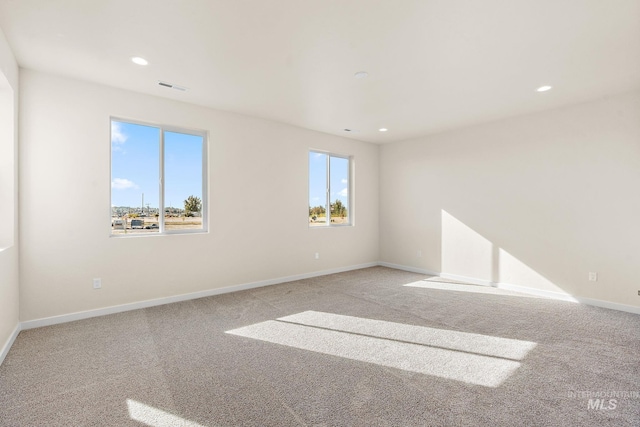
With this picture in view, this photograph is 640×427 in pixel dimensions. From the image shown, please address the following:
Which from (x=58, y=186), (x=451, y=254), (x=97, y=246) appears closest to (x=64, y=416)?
(x=97, y=246)

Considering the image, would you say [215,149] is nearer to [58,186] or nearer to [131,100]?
[131,100]

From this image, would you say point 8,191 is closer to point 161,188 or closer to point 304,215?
point 161,188

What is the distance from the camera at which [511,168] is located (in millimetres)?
4707

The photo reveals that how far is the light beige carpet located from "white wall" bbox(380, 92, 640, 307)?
66cm

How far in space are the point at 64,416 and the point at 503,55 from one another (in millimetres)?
4308

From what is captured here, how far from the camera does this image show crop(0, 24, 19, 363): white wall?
2.64 metres

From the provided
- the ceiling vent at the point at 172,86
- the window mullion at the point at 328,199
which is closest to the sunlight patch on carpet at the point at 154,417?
the ceiling vent at the point at 172,86

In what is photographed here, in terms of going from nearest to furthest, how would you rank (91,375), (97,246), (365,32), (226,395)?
(226,395)
(91,375)
(365,32)
(97,246)

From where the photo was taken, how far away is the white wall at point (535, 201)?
12.4 ft

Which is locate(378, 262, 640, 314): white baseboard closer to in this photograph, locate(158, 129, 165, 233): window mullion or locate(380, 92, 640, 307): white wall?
locate(380, 92, 640, 307): white wall

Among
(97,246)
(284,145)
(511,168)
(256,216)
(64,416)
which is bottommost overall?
(64,416)

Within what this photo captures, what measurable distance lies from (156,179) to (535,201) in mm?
5347

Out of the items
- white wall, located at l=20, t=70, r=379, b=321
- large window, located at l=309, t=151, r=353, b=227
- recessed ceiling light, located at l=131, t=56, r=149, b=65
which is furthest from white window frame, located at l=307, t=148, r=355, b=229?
recessed ceiling light, located at l=131, t=56, r=149, b=65

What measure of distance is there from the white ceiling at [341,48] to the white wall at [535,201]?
54cm
